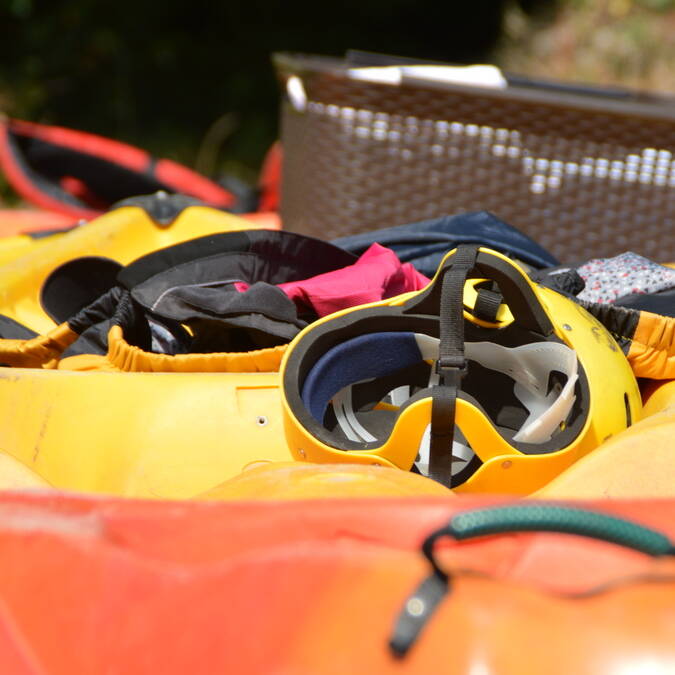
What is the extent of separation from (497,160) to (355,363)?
71 centimetres

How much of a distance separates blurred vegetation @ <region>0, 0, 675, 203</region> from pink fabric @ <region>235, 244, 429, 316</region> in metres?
2.60

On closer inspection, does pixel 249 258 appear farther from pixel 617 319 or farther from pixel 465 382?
pixel 617 319

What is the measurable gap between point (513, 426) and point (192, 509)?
0.48m

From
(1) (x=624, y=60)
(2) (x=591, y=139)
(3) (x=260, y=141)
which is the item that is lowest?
(3) (x=260, y=141)

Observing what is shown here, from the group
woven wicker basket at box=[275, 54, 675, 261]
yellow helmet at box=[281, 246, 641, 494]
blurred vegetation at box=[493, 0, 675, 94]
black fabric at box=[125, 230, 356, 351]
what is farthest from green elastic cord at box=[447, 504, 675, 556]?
blurred vegetation at box=[493, 0, 675, 94]

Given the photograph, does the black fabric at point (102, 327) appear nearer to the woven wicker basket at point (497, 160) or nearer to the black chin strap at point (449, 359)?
the black chin strap at point (449, 359)

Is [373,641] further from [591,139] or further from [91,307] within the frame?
[591,139]

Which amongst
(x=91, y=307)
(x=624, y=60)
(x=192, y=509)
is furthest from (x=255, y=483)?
(x=624, y=60)

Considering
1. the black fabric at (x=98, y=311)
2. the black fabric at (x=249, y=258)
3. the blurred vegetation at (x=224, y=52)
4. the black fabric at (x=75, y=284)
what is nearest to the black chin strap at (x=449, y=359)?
the black fabric at (x=249, y=258)

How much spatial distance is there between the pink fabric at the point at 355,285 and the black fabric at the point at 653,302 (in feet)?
0.84

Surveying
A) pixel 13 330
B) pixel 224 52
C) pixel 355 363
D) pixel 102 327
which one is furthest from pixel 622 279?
pixel 224 52

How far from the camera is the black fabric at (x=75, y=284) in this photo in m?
1.28

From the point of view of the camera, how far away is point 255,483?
2.59 ft

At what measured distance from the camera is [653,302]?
3.70 ft
